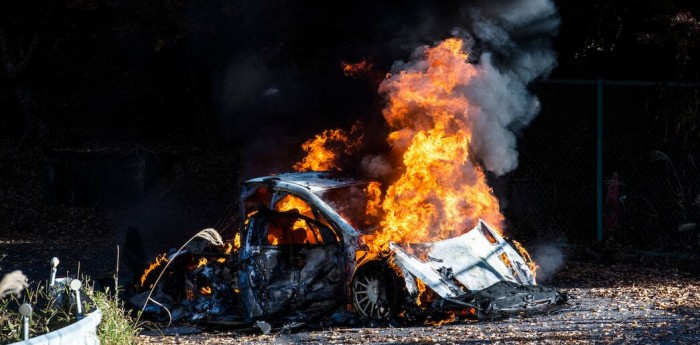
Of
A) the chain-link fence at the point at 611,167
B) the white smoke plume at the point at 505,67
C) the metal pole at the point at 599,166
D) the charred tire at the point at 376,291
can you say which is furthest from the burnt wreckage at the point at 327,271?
the chain-link fence at the point at 611,167

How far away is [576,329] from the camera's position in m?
8.05

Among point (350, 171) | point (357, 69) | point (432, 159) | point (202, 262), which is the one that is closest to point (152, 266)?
point (202, 262)

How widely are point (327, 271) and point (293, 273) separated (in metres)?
0.36

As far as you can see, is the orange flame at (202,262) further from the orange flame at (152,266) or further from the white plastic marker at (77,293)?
the white plastic marker at (77,293)

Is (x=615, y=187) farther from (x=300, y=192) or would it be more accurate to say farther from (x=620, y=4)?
(x=300, y=192)

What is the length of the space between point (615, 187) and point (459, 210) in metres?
4.75

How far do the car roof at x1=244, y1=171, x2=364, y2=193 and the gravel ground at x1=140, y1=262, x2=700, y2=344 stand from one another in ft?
5.52

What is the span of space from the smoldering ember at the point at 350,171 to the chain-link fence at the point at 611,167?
0.04 meters

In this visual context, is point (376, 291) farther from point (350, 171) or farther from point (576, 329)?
point (350, 171)

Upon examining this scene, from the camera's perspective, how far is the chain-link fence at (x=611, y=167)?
12.8 m

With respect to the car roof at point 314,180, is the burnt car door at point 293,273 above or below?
below

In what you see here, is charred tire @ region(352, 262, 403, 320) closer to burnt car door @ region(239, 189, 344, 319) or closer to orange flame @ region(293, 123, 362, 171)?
burnt car door @ region(239, 189, 344, 319)

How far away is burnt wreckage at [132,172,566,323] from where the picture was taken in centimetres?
846

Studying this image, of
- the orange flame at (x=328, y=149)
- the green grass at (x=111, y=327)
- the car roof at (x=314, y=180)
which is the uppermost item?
the orange flame at (x=328, y=149)
